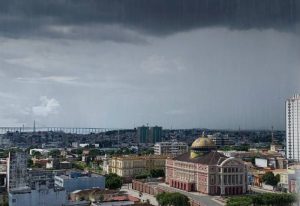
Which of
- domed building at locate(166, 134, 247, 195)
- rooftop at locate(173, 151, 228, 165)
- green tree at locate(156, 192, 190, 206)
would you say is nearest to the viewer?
green tree at locate(156, 192, 190, 206)

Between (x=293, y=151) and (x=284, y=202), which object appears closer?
(x=284, y=202)

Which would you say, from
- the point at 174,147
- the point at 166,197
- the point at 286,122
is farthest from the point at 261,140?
the point at 166,197

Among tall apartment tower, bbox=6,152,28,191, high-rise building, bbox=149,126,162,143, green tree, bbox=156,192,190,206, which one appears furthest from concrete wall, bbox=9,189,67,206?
high-rise building, bbox=149,126,162,143

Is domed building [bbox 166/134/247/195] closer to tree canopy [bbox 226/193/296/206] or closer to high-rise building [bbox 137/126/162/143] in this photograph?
tree canopy [bbox 226/193/296/206]

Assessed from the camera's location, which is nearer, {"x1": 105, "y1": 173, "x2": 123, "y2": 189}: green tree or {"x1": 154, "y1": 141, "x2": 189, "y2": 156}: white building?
{"x1": 105, "y1": 173, "x2": 123, "y2": 189}: green tree

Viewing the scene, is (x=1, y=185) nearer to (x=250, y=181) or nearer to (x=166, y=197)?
(x=166, y=197)

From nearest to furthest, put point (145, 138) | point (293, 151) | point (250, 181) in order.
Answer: point (250, 181) < point (293, 151) < point (145, 138)
